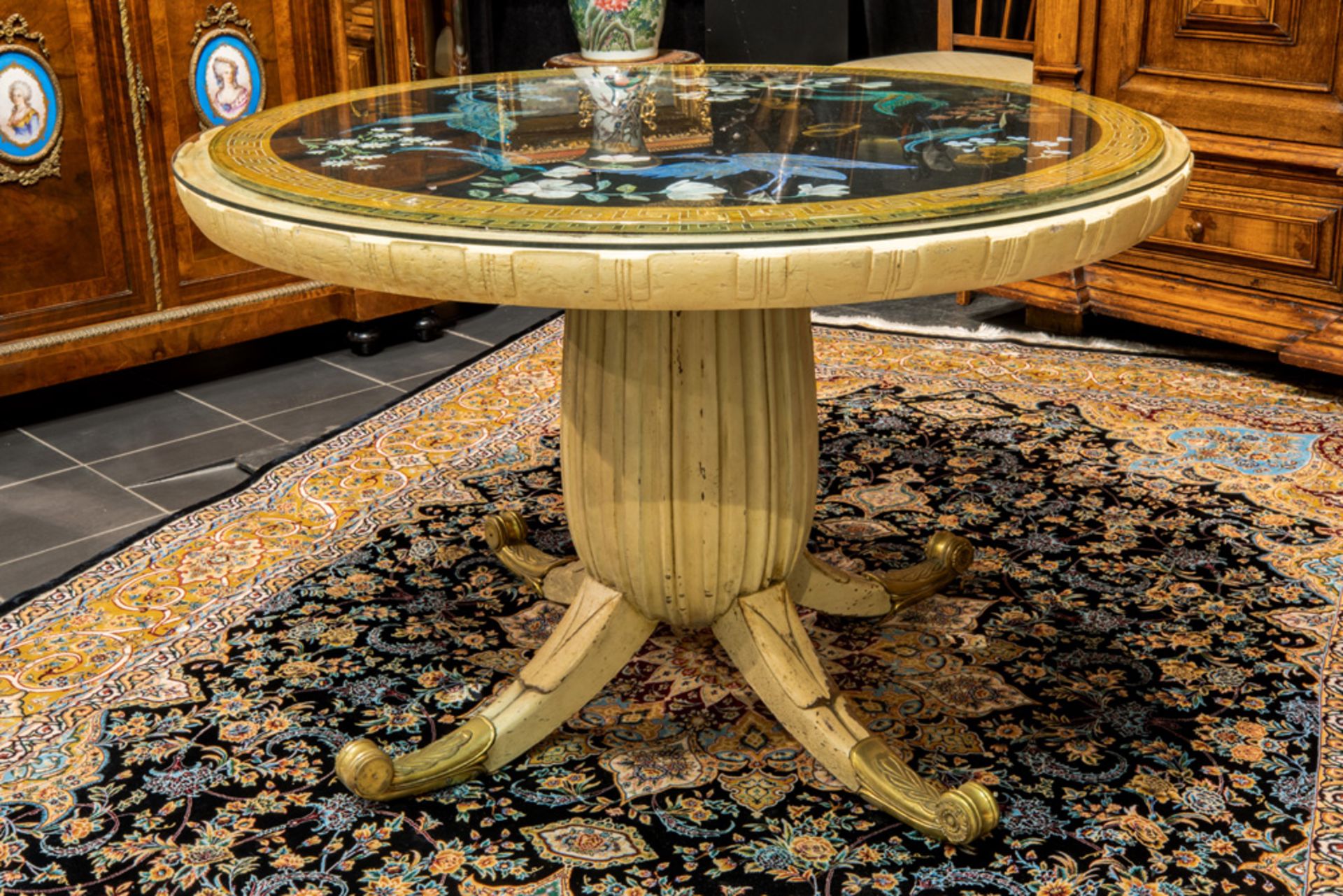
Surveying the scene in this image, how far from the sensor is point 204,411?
11.6 ft

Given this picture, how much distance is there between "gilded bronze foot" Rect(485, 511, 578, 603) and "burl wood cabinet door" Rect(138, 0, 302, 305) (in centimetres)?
133

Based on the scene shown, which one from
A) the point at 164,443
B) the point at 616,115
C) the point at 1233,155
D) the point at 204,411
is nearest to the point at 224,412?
the point at 204,411

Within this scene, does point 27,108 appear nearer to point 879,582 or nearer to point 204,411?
point 204,411

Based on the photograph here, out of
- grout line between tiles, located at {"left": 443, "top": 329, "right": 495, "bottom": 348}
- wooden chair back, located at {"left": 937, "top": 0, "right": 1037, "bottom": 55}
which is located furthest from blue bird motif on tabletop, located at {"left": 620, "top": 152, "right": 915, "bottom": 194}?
wooden chair back, located at {"left": 937, "top": 0, "right": 1037, "bottom": 55}

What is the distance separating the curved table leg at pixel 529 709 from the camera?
188cm

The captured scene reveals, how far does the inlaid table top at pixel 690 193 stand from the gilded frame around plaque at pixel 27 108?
3.87ft

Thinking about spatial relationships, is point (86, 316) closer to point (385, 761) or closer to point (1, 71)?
point (1, 71)

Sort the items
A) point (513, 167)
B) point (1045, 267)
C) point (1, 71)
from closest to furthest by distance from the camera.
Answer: point (1045, 267)
point (513, 167)
point (1, 71)

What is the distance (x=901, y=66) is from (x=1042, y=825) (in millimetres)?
2782

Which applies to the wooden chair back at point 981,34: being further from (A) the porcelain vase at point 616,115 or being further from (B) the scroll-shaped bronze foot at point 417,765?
(B) the scroll-shaped bronze foot at point 417,765

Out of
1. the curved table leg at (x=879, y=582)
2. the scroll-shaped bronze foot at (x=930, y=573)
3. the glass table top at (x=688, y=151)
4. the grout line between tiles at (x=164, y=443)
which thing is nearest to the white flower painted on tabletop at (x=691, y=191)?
the glass table top at (x=688, y=151)

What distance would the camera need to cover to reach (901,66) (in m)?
4.12

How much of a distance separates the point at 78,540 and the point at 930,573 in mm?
1643

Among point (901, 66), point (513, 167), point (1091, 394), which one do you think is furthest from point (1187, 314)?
point (513, 167)
